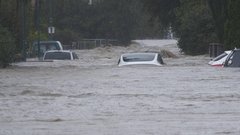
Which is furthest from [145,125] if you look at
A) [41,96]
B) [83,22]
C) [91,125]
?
[83,22]

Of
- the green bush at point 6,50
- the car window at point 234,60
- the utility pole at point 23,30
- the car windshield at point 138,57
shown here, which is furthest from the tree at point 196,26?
the car window at point 234,60

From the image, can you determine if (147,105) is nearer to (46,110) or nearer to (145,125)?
(46,110)

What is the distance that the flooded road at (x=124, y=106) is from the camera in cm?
1282

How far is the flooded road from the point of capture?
505 inches

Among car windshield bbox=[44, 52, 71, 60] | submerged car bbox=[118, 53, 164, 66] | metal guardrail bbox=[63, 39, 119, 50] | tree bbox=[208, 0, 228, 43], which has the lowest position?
metal guardrail bbox=[63, 39, 119, 50]

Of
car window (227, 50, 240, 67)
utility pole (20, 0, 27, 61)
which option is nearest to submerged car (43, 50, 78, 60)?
utility pole (20, 0, 27, 61)

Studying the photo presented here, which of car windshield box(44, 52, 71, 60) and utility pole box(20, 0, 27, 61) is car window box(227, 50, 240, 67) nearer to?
car windshield box(44, 52, 71, 60)

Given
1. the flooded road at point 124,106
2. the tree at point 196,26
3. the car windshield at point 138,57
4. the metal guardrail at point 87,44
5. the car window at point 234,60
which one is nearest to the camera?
the flooded road at point 124,106

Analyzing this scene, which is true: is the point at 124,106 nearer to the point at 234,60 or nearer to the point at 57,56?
the point at 234,60

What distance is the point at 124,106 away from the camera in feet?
56.0

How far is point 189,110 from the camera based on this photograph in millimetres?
15938

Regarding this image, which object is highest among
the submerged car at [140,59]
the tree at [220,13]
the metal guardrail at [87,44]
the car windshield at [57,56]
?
the tree at [220,13]

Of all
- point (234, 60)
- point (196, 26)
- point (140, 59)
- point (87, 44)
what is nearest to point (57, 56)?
point (140, 59)

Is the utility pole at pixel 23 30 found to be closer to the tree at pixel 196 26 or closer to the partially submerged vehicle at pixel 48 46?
the partially submerged vehicle at pixel 48 46
